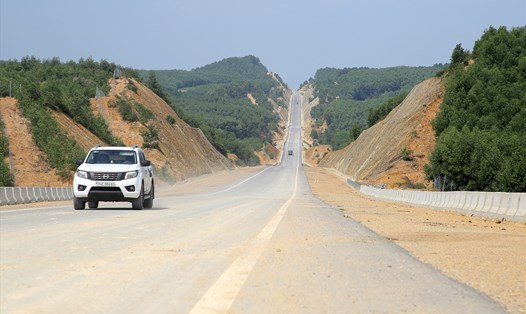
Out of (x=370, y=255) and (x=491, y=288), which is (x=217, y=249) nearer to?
(x=370, y=255)

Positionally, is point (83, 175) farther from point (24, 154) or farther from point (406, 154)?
point (406, 154)

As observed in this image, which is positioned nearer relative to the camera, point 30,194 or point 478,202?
point 478,202

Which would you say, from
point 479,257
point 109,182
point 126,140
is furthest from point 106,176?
point 126,140

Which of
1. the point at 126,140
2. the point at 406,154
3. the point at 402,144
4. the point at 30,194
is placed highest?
the point at 402,144

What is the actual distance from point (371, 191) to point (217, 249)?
49122 mm

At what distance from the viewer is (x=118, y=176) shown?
74.1 feet

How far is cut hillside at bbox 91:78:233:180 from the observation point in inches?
3413

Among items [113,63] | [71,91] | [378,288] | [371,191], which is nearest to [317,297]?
[378,288]

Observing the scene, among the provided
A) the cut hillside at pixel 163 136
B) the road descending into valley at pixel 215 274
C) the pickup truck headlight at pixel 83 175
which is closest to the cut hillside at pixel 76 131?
the cut hillside at pixel 163 136

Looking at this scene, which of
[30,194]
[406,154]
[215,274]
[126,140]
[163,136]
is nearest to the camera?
Result: [215,274]

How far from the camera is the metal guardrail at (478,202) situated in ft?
74.9

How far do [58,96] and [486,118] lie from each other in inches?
1917

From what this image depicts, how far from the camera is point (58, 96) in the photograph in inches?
2876

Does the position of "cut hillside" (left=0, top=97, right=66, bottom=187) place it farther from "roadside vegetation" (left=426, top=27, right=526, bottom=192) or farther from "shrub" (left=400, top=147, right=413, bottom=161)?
"shrub" (left=400, top=147, right=413, bottom=161)
